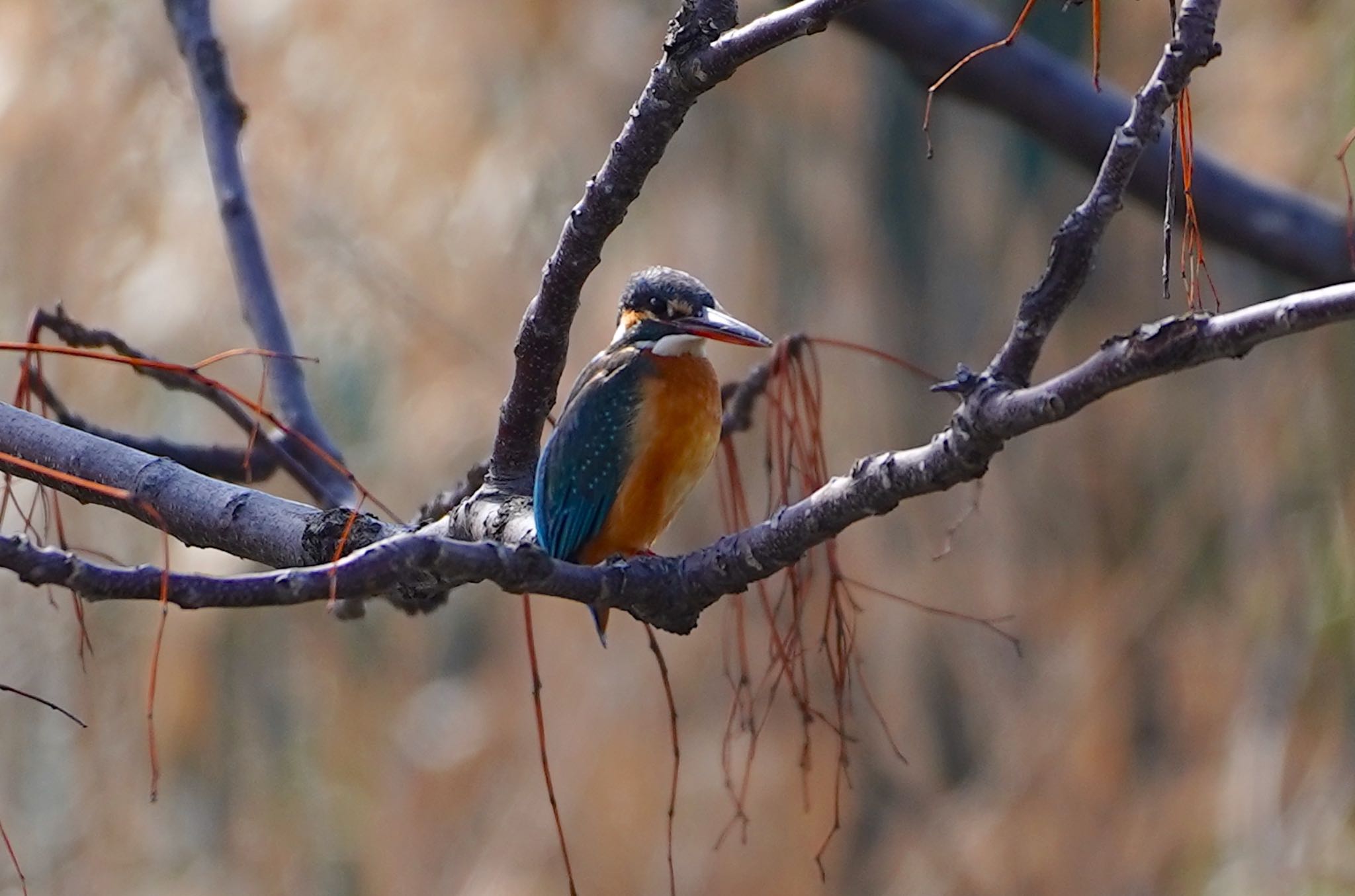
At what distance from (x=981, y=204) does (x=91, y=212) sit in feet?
5.99

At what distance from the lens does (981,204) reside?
320cm

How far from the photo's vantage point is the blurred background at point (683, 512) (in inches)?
109

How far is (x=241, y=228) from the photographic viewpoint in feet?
6.93

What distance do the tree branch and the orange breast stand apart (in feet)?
2.89

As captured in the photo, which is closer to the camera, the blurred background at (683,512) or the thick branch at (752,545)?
the thick branch at (752,545)

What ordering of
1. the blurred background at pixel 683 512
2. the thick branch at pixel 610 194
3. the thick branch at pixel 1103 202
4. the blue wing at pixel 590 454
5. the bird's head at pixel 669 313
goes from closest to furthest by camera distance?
1. the thick branch at pixel 1103 202
2. the thick branch at pixel 610 194
3. the blue wing at pixel 590 454
4. the bird's head at pixel 669 313
5. the blurred background at pixel 683 512

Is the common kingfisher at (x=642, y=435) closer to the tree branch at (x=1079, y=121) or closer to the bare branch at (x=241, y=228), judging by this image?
the bare branch at (x=241, y=228)

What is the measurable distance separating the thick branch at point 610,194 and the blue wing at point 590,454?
0.17 feet

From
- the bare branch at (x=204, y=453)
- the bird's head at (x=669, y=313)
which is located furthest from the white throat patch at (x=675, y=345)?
the bare branch at (x=204, y=453)

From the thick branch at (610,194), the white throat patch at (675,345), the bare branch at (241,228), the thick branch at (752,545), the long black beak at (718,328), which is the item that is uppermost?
the bare branch at (241,228)

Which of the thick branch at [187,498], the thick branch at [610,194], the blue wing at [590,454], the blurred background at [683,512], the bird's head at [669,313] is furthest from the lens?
the blurred background at [683,512]

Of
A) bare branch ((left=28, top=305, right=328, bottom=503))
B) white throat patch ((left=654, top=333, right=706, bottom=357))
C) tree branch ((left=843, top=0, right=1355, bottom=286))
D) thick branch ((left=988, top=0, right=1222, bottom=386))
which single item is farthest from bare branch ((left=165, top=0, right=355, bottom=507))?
thick branch ((left=988, top=0, right=1222, bottom=386))

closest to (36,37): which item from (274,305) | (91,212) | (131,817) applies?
(91,212)

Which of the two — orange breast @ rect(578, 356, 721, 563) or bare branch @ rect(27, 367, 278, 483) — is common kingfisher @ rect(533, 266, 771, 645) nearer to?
orange breast @ rect(578, 356, 721, 563)
